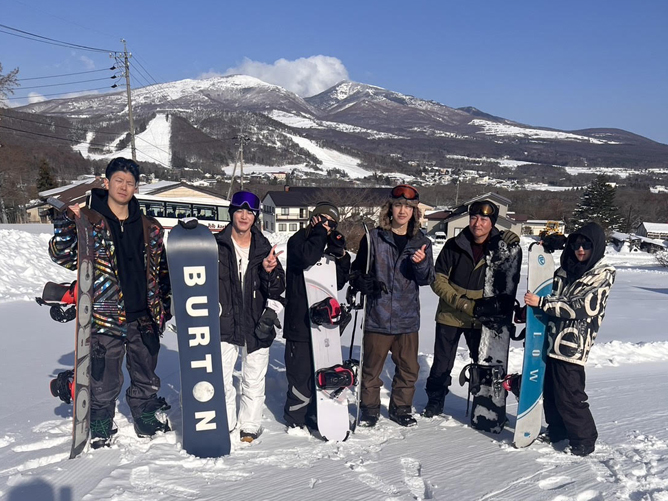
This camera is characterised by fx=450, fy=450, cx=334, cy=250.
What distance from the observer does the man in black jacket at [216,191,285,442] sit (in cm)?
311

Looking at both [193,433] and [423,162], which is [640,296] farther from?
[423,162]

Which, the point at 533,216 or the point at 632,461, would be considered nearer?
the point at 632,461

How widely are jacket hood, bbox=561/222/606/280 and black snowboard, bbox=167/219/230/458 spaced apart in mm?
2413

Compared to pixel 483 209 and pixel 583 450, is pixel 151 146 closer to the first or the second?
pixel 483 209

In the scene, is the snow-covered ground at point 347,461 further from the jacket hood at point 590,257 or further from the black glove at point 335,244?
the black glove at point 335,244

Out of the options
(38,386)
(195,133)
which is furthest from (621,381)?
(195,133)

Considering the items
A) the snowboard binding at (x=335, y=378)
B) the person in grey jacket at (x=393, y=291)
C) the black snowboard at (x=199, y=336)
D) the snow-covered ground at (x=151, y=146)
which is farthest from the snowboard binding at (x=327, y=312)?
the snow-covered ground at (x=151, y=146)

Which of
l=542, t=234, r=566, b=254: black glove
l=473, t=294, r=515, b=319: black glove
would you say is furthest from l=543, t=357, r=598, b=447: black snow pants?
l=542, t=234, r=566, b=254: black glove

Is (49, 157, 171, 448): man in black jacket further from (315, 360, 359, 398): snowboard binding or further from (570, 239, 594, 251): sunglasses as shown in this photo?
(570, 239, 594, 251): sunglasses

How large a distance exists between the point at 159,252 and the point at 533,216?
7112 centimetres

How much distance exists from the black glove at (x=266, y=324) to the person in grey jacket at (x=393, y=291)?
0.67m

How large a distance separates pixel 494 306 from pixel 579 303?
56 cm

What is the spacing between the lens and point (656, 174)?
148125mm

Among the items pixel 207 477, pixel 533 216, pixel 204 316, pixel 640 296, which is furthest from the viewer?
pixel 533 216
